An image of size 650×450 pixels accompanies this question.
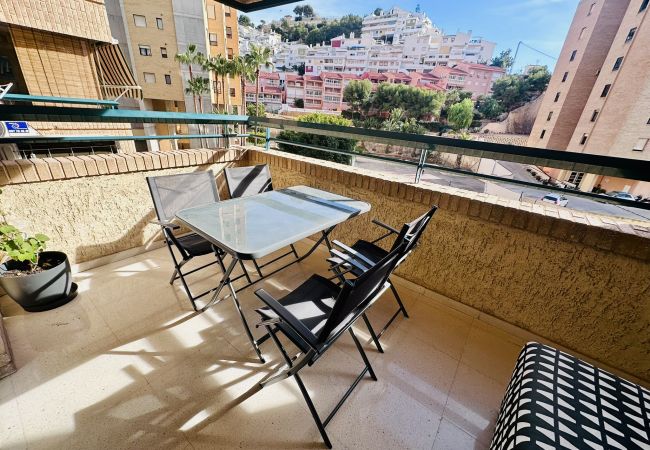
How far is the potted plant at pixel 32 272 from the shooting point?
1.77 m

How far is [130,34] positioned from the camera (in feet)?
59.2

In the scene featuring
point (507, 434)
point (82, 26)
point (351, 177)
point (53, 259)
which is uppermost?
point (82, 26)

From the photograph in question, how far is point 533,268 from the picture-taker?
6.38 ft

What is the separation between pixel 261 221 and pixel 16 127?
6.02 ft

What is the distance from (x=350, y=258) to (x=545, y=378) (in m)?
1.09

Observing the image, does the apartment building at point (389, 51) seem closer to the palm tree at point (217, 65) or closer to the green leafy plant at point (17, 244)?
the palm tree at point (217, 65)

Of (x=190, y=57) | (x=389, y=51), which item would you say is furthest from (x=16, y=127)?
(x=389, y=51)

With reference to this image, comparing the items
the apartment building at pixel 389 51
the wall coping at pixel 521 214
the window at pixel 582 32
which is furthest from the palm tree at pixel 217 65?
the apartment building at pixel 389 51

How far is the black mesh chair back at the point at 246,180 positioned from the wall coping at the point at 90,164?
2.01ft

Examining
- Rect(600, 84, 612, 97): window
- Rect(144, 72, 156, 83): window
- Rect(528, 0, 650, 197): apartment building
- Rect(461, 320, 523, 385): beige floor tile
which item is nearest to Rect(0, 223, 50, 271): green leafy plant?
Rect(461, 320, 523, 385): beige floor tile

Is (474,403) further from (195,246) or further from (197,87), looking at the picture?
(197,87)

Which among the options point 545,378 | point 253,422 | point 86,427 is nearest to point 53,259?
point 86,427

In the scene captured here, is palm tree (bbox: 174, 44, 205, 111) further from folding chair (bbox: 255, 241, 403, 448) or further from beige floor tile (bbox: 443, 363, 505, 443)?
beige floor tile (bbox: 443, 363, 505, 443)

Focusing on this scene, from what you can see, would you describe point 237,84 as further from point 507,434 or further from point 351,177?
point 507,434
